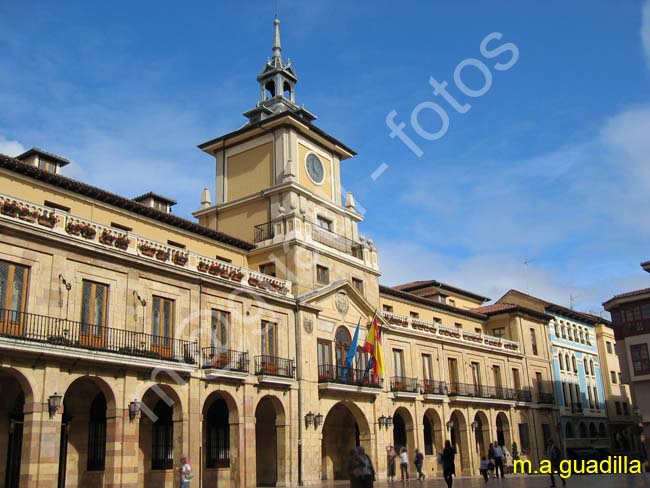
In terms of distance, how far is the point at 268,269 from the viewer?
36.6 m

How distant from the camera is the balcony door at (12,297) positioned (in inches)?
877

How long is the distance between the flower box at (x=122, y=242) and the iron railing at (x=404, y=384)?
19696 mm

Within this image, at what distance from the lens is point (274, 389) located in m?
32.2

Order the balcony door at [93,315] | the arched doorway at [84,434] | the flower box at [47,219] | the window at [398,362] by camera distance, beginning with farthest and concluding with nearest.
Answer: the window at [398,362] < the arched doorway at [84,434] < the balcony door at [93,315] < the flower box at [47,219]

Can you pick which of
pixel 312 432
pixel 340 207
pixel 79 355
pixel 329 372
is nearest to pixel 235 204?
pixel 340 207

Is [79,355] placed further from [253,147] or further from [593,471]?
[593,471]

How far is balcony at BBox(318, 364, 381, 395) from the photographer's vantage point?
34.9 m

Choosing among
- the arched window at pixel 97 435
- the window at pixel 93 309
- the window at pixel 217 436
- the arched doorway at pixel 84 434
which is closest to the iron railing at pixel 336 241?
the window at pixel 217 436

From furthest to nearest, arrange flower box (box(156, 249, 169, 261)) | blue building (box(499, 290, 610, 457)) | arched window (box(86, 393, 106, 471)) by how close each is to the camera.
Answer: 1. blue building (box(499, 290, 610, 457))
2. flower box (box(156, 249, 169, 261))
3. arched window (box(86, 393, 106, 471))

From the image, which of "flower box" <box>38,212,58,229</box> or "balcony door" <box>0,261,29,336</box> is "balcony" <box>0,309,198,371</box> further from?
"flower box" <box>38,212,58,229</box>

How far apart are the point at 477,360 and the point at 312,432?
20805 mm

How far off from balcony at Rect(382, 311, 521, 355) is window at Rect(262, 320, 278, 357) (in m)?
10.1

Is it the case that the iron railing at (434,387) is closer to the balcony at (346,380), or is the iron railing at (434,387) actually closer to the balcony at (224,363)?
the balcony at (346,380)

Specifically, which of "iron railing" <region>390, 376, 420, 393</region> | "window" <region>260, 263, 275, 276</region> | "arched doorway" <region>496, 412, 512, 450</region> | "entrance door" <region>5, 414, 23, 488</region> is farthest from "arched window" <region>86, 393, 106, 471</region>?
"arched doorway" <region>496, 412, 512, 450</region>
